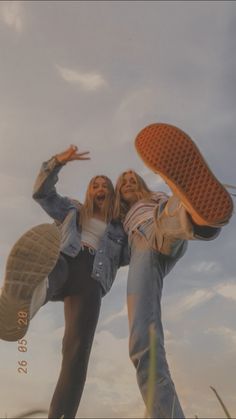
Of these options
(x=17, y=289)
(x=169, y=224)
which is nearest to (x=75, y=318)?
(x=17, y=289)

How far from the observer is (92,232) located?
3.39m

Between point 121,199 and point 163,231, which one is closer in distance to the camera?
point 163,231

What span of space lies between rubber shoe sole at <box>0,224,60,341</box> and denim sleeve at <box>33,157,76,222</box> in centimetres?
44

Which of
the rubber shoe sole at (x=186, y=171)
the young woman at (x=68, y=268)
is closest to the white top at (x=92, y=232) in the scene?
the young woman at (x=68, y=268)

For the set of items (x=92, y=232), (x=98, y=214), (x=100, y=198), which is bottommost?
(x=92, y=232)

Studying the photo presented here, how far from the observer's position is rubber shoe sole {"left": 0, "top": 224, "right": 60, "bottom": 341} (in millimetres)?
2723

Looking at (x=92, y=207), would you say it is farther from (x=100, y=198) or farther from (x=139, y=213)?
(x=139, y=213)

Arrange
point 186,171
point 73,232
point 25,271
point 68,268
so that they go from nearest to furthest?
point 186,171 < point 25,271 < point 68,268 < point 73,232

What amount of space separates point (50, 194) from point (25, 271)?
0.80 meters

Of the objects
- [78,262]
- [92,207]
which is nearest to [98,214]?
[92,207]

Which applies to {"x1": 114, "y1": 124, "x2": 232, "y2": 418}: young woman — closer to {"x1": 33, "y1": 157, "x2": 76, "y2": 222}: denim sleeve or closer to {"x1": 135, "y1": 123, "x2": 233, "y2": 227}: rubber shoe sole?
{"x1": 135, "y1": 123, "x2": 233, "y2": 227}: rubber shoe sole

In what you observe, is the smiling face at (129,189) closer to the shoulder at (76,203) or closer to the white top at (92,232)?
the white top at (92,232)

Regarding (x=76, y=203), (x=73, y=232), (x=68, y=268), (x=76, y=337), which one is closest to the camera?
(x=76, y=337)

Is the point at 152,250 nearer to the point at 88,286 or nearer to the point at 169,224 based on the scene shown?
the point at 169,224
